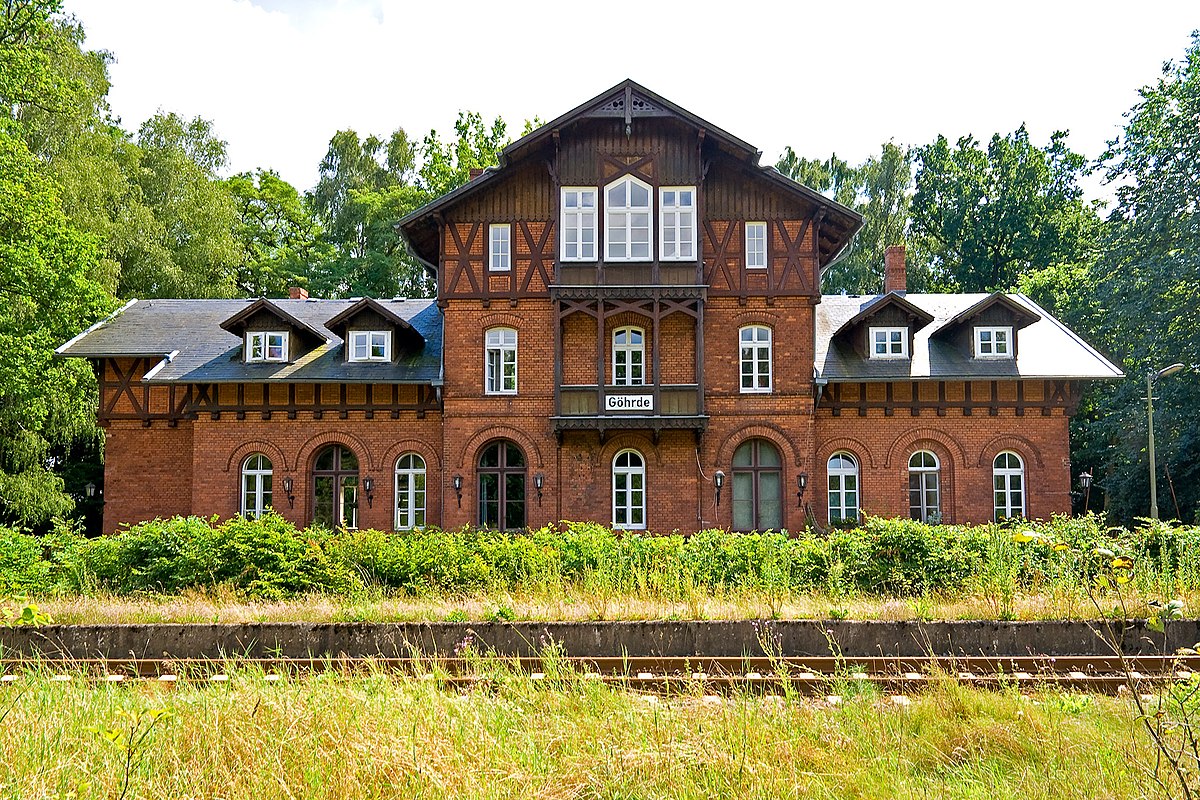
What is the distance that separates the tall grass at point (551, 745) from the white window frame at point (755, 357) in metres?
14.9

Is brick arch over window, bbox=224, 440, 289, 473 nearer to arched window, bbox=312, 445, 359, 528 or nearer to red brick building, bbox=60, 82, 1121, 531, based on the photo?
red brick building, bbox=60, 82, 1121, 531

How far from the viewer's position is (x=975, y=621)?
10742mm

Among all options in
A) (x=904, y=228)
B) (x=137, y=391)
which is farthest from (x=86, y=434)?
(x=904, y=228)

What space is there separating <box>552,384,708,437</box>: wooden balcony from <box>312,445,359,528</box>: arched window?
18.8ft

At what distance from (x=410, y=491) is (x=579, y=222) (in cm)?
779

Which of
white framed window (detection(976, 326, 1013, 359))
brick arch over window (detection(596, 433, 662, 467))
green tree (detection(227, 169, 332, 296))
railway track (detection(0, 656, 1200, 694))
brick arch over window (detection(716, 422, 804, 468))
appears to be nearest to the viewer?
railway track (detection(0, 656, 1200, 694))

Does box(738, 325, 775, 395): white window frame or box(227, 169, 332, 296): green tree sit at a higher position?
box(227, 169, 332, 296): green tree

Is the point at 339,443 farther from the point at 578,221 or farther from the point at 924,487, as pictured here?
the point at 924,487

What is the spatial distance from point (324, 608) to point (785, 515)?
1260 centimetres

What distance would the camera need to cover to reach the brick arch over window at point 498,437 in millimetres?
22094

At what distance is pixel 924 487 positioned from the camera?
22938 millimetres

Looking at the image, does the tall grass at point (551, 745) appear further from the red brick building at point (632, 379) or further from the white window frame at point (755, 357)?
the white window frame at point (755, 357)

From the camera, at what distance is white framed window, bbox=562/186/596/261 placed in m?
21.9

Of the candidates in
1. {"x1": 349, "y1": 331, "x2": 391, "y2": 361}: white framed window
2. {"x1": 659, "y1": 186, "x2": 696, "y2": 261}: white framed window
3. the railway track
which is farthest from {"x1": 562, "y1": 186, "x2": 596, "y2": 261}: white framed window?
the railway track
